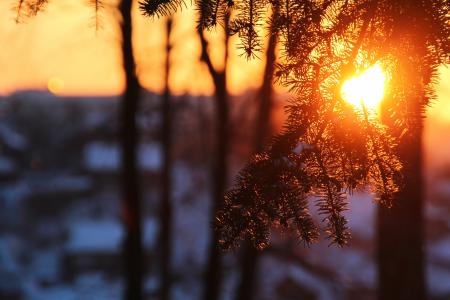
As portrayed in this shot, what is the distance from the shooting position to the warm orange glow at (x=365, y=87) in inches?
68.9

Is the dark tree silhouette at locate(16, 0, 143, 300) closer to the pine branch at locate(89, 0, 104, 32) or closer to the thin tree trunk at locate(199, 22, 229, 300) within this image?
the thin tree trunk at locate(199, 22, 229, 300)

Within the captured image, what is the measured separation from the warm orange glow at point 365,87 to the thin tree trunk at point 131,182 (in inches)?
202

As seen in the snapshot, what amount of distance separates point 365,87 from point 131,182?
606 cm

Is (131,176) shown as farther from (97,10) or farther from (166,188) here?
(166,188)

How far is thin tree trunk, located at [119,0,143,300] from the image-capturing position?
6980mm

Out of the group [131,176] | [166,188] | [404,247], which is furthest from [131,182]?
[166,188]

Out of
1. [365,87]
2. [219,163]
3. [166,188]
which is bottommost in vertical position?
[166,188]

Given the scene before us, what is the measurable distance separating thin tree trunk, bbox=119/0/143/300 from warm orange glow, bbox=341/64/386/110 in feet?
16.8

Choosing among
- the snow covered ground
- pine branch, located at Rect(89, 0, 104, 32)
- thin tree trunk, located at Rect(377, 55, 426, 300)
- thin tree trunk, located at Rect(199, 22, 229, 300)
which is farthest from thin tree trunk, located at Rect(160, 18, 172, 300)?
pine branch, located at Rect(89, 0, 104, 32)

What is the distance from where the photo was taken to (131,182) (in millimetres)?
7555

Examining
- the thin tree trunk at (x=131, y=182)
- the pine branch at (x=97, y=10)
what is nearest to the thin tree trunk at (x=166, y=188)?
the thin tree trunk at (x=131, y=182)

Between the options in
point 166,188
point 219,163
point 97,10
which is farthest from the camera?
point 166,188

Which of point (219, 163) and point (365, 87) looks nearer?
point (365, 87)

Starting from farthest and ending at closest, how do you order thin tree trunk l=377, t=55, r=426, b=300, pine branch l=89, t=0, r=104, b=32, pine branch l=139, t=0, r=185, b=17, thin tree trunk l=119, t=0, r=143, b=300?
thin tree trunk l=119, t=0, r=143, b=300, thin tree trunk l=377, t=55, r=426, b=300, pine branch l=89, t=0, r=104, b=32, pine branch l=139, t=0, r=185, b=17
